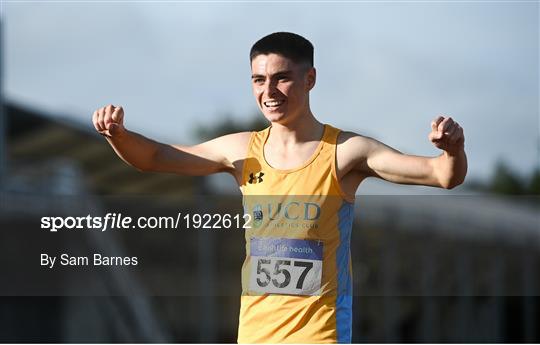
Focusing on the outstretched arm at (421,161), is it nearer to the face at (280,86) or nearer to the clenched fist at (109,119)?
the face at (280,86)

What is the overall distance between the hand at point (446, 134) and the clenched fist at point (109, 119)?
127 centimetres

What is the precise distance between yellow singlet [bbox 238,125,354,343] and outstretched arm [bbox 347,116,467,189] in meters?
0.13

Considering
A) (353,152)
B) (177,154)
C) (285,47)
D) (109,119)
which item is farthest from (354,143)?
(109,119)

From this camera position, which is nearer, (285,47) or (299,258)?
(299,258)

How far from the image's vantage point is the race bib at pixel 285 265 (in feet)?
14.5

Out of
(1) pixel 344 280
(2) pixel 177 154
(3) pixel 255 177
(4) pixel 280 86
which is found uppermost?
(4) pixel 280 86

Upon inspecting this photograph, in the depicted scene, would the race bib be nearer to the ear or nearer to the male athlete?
the male athlete

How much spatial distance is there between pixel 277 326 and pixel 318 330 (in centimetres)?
16

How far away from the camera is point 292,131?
4.63 meters

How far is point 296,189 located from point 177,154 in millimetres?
598

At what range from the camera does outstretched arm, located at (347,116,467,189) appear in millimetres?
4125

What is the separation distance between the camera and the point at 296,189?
176 inches

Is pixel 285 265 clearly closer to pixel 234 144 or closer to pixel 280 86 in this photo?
pixel 234 144

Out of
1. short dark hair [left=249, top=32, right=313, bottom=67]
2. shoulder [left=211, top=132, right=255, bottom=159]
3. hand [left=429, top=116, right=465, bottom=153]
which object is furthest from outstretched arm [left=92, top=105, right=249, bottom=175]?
hand [left=429, top=116, right=465, bottom=153]
